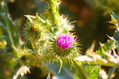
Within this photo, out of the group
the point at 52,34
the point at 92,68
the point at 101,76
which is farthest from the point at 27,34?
the point at 101,76

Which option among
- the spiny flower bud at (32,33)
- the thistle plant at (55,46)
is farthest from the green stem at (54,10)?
the spiny flower bud at (32,33)

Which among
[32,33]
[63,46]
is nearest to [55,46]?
[63,46]

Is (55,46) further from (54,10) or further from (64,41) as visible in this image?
(54,10)

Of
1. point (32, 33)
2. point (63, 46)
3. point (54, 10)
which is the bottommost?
point (63, 46)

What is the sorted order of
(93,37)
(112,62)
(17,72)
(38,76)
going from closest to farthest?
(112,62) < (17,72) < (38,76) < (93,37)

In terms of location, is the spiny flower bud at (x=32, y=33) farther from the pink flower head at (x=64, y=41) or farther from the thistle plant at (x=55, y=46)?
the pink flower head at (x=64, y=41)

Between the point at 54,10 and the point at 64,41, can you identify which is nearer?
the point at 64,41

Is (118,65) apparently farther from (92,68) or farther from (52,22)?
(52,22)

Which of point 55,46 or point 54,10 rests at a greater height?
point 54,10

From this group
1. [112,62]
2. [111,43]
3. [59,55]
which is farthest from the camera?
[111,43]

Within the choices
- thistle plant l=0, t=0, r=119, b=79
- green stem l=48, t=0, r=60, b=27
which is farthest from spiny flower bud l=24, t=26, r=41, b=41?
green stem l=48, t=0, r=60, b=27

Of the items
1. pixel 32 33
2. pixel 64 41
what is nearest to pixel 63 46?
pixel 64 41
